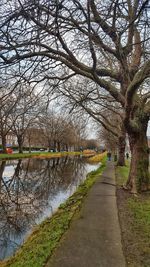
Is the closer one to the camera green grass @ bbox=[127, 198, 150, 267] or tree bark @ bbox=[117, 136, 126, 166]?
green grass @ bbox=[127, 198, 150, 267]

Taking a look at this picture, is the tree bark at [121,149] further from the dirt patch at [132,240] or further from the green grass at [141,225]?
the dirt patch at [132,240]

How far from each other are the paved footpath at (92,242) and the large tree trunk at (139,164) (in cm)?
375

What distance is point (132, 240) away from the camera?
6.63 meters

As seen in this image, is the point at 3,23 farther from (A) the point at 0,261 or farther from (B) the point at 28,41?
(A) the point at 0,261

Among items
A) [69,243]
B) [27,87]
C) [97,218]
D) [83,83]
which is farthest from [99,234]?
[83,83]

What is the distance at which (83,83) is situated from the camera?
19688 mm

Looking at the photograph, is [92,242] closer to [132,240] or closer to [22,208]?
[132,240]

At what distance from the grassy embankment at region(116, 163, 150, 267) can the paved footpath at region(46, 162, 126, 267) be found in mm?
196

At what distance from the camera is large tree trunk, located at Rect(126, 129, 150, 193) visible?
13328 mm

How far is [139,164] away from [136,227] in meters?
6.08

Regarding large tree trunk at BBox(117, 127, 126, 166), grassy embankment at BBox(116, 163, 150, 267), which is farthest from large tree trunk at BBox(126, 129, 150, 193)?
large tree trunk at BBox(117, 127, 126, 166)

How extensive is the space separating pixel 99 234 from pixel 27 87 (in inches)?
226

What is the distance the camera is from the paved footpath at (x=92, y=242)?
521 cm

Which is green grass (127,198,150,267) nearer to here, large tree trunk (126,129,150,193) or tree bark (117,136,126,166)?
large tree trunk (126,129,150,193)
